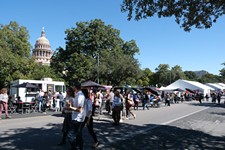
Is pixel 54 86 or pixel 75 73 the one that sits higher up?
pixel 75 73

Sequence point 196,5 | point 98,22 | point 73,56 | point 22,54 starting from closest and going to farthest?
point 196,5
point 22,54
point 73,56
point 98,22

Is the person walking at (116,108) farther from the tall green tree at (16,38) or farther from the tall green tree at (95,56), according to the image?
the tall green tree at (16,38)

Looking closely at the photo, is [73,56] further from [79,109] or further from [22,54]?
[79,109]

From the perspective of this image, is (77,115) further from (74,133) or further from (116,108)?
(116,108)

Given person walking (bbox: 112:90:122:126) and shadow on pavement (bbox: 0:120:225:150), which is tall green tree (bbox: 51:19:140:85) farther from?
shadow on pavement (bbox: 0:120:225:150)

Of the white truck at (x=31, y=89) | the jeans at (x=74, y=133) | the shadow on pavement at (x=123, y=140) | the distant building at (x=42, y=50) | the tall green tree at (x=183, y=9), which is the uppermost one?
the distant building at (x=42, y=50)

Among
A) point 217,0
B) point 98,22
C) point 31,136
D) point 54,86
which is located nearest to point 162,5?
point 217,0

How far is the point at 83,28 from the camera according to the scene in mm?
50656

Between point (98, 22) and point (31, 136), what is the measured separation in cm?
4418

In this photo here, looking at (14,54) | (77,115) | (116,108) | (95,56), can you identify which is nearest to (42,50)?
(95,56)

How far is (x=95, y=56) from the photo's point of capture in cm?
5000

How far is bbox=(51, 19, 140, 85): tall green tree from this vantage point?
4474 cm

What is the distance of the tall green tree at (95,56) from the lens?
4474 cm

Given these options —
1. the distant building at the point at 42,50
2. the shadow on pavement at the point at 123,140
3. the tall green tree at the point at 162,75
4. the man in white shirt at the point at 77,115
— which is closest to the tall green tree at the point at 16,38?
the shadow on pavement at the point at 123,140
